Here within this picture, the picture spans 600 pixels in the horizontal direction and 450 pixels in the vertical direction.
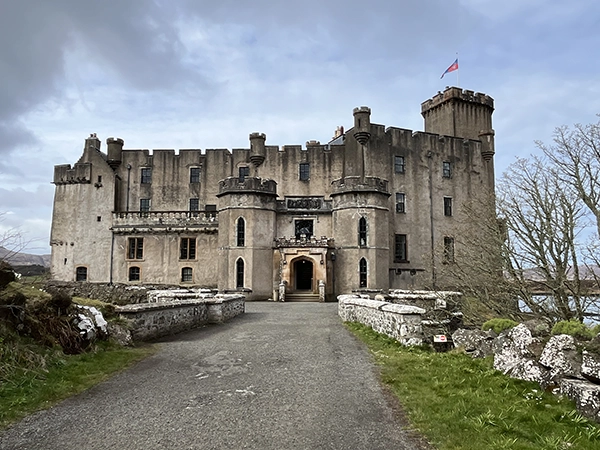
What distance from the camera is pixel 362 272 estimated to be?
94.9 feet

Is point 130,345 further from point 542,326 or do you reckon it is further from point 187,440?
point 542,326

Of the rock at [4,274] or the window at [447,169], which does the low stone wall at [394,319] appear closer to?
the rock at [4,274]

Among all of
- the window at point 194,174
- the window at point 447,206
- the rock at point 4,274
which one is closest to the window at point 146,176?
the window at point 194,174

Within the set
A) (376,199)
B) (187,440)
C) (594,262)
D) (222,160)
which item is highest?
(222,160)

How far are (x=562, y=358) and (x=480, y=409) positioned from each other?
1.53 m

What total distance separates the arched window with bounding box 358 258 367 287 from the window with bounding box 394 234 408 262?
18.9 ft

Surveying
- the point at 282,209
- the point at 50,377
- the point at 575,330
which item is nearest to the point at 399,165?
the point at 282,209

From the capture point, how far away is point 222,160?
3616 cm

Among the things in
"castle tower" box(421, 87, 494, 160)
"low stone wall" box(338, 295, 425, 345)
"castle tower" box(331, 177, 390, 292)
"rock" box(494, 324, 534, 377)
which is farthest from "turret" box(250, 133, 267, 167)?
"rock" box(494, 324, 534, 377)

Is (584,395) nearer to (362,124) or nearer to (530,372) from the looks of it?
(530,372)

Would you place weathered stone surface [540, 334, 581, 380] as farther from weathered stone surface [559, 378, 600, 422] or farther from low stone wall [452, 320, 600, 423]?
weathered stone surface [559, 378, 600, 422]

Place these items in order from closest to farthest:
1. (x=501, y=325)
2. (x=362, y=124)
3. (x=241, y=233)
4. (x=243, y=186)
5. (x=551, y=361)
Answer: (x=551, y=361)
(x=501, y=325)
(x=241, y=233)
(x=243, y=186)
(x=362, y=124)

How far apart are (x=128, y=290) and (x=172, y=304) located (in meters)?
12.8

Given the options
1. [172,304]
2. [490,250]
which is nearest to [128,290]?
[172,304]
